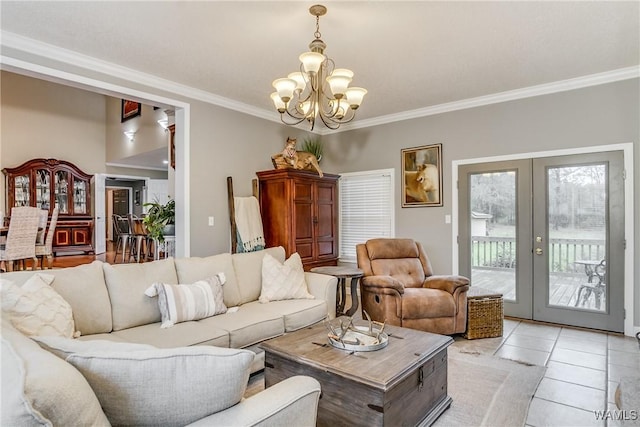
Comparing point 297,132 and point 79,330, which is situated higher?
point 297,132

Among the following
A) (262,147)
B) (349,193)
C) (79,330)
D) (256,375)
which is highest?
(262,147)

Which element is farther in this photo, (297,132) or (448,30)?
(297,132)

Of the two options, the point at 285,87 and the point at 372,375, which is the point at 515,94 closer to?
the point at 285,87

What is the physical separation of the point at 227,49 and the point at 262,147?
1.96m

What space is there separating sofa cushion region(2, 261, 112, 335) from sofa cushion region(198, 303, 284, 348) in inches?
25.8

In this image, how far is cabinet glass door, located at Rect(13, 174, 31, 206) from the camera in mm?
7551

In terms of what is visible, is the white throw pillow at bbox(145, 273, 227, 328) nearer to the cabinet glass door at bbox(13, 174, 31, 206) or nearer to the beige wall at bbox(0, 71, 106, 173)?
the cabinet glass door at bbox(13, 174, 31, 206)

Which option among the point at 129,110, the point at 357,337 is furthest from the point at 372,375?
the point at 129,110

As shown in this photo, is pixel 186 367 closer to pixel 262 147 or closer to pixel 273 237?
pixel 273 237

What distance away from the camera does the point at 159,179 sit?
10312mm

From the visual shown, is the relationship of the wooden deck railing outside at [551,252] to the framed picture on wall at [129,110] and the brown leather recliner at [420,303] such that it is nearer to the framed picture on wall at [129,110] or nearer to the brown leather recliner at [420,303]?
the brown leather recliner at [420,303]

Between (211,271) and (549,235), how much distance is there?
149 inches

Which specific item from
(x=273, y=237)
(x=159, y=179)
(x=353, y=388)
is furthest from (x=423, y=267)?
(x=159, y=179)

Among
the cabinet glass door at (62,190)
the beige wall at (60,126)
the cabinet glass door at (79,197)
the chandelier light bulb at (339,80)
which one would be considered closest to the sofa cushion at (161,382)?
the chandelier light bulb at (339,80)
